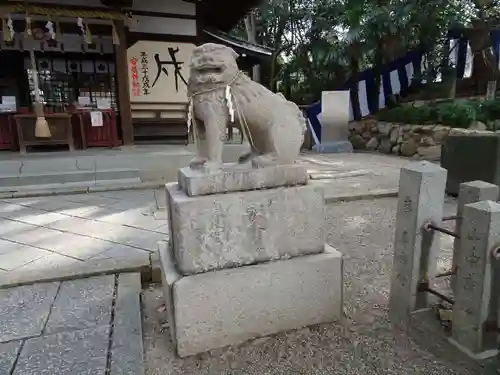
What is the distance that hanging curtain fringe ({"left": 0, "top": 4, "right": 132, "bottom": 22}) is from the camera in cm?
633

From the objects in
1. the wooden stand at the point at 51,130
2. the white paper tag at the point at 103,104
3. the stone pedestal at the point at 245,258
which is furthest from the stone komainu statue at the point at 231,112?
the white paper tag at the point at 103,104

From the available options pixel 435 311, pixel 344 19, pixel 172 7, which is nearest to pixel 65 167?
pixel 172 7

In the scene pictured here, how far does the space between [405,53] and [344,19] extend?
2.20 m

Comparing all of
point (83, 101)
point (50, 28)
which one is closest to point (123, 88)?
point (83, 101)

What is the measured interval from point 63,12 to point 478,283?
7.53m

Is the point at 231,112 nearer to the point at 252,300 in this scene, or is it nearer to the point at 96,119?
the point at 252,300

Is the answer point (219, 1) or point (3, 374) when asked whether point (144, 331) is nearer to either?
point (3, 374)

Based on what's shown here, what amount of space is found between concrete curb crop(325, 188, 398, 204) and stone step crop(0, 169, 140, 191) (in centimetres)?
323

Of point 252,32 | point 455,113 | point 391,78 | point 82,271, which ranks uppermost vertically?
point 252,32

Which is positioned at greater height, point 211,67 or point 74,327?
point 211,67

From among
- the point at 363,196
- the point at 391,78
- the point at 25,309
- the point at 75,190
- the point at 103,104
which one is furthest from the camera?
the point at 391,78

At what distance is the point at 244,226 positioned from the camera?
191cm

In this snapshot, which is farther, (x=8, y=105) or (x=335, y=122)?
(x=335, y=122)

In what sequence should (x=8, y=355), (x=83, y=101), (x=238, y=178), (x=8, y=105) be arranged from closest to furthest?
1. (x=8, y=355)
2. (x=238, y=178)
3. (x=8, y=105)
4. (x=83, y=101)
